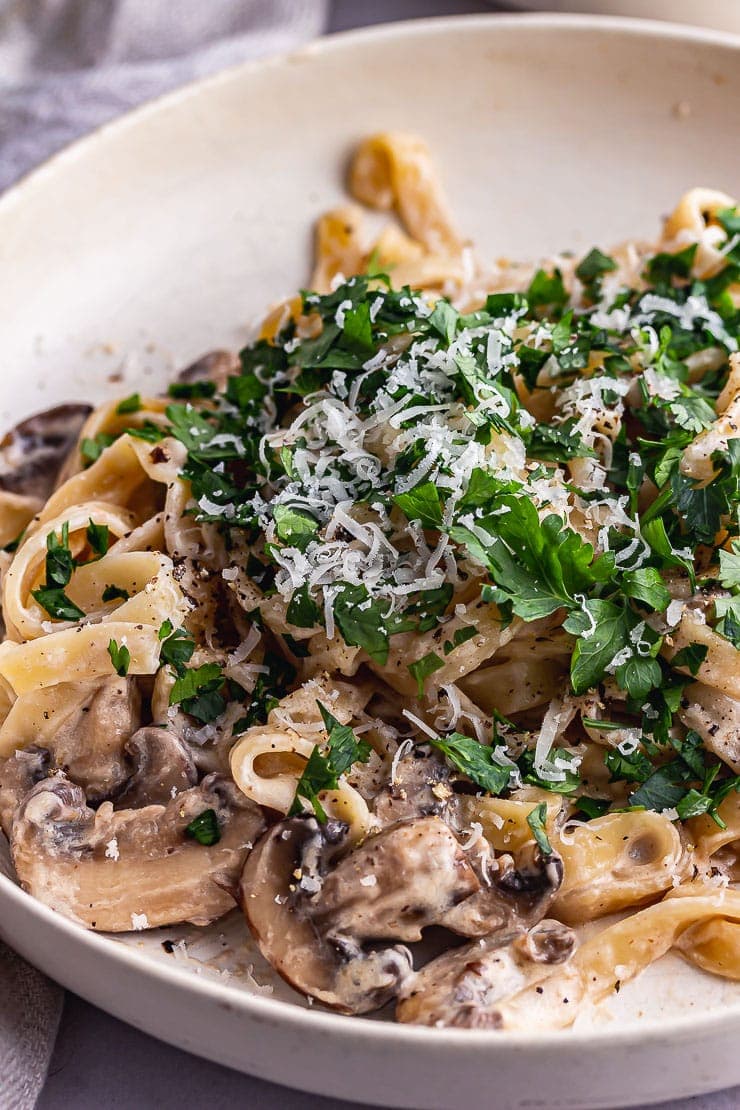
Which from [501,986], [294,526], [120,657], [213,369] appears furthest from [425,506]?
[213,369]

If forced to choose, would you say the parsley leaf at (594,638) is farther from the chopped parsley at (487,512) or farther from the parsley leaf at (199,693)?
the parsley leaf at (199,693)

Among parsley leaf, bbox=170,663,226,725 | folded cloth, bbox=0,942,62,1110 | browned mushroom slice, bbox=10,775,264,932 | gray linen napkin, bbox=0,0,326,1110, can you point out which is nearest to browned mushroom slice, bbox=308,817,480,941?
browned mushroom slice, bbox=10,775,264,932

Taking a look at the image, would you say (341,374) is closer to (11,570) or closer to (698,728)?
(11,570)

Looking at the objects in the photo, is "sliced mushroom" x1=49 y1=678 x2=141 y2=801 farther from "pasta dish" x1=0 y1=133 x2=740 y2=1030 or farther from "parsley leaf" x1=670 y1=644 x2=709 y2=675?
"parsley leaf" x1=670 y1=644 x2=709 y2=675

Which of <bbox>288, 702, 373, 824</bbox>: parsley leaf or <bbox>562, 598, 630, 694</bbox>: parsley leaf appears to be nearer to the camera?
<bbox>288, 702, 373, 824</bbox>: parsley leaf

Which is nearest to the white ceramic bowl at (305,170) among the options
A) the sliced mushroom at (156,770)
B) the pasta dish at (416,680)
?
the pasta dish at (416,680)

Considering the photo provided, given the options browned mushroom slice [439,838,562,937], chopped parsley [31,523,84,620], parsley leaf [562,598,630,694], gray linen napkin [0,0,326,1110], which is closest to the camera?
browned mushroom slice [439,838,562,937]
